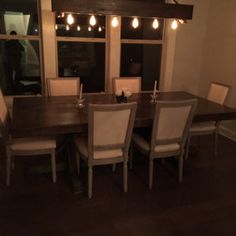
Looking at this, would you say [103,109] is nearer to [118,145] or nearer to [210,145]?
[118,145]

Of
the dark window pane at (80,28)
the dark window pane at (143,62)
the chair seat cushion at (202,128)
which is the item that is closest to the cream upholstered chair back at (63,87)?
the dark window pane at (80,28)

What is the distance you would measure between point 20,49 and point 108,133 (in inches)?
95.7

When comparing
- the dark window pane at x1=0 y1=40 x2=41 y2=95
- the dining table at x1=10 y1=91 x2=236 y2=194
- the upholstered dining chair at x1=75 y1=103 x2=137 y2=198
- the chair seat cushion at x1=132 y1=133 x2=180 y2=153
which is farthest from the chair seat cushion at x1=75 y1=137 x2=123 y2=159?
the dark window pane at x1=0 y1=40 x2=41 y2=95

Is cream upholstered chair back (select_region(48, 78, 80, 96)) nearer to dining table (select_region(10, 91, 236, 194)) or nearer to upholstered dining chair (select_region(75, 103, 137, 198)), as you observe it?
dining table (select_region(10, 91, 236, 194))

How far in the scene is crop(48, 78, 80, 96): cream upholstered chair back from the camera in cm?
362

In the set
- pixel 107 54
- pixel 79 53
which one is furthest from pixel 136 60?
pixel 79 53

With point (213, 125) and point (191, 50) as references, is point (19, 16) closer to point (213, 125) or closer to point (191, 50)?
point (191, 50)

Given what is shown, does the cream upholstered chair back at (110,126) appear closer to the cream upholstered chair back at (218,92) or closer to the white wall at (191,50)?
the cream upholstered chair back at (218,92)

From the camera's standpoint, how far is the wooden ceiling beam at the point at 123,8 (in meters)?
2.42

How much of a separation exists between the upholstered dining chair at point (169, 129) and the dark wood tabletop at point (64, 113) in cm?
15

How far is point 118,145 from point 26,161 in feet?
4.65

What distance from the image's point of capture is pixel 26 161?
3.22 m

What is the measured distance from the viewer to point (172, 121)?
255 cm

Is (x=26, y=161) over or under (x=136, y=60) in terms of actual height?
under
